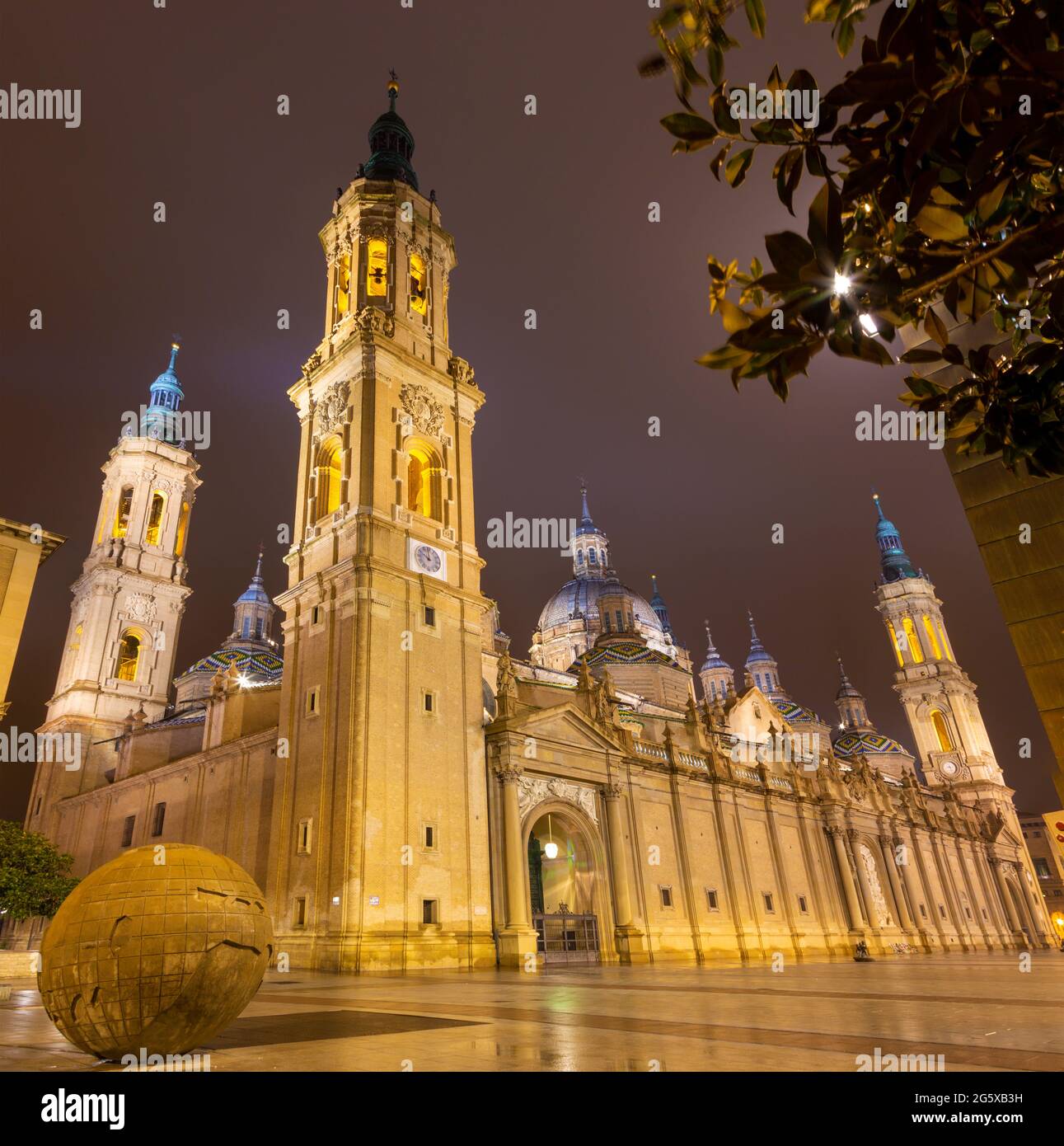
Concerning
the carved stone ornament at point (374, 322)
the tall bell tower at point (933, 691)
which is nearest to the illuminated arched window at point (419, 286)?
the carved stone ornament at point (374, 322)

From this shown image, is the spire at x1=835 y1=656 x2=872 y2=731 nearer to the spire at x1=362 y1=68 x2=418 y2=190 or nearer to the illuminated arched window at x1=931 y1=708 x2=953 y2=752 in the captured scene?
the illuminated arched window at x1=931 y1=708 x2=953 y2=752

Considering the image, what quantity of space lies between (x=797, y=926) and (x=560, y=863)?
14990 mm

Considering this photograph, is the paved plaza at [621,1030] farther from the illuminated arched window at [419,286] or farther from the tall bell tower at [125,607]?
the tall bell tower at [125,607]

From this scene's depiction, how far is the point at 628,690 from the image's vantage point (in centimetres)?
5931

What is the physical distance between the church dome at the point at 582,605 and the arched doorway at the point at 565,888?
37.8 metres

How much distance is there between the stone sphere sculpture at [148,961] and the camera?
5.89m

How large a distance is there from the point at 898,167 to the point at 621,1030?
769 centimetres

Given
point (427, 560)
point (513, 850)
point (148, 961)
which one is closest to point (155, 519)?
point (427, 560)

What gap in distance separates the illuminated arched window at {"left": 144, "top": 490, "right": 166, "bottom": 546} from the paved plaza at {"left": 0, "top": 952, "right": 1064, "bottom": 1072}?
4767 centimetres

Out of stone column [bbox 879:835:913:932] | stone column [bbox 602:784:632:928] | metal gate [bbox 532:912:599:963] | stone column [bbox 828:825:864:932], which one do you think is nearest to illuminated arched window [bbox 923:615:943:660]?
stone column [bbox 879:835:913:932]

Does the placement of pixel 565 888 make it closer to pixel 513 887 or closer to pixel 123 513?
pixel 513 887
